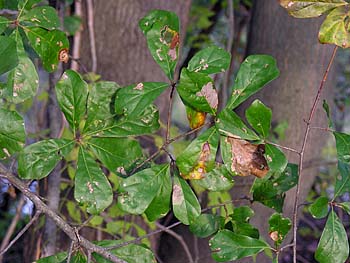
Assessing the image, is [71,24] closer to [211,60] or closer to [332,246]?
[211,60]

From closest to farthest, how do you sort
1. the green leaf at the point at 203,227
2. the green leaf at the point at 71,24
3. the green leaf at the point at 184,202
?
the green leaf at the point at 184,202, the green leaf at the point at 203,227, the green leaf at the point at 71,24

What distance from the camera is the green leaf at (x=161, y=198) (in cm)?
85

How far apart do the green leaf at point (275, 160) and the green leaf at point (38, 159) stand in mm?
307

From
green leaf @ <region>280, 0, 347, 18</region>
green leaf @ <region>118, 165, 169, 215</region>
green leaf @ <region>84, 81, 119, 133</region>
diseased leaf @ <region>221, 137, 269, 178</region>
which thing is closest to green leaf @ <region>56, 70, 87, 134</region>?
green leaf @ <region>84, 81, 119, 133</region>

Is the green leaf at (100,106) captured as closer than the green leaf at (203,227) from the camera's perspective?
Yes

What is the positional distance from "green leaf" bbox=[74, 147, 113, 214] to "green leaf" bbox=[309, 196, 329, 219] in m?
0.32

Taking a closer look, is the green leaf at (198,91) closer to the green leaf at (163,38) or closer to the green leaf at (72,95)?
the green leaf at (163,38)

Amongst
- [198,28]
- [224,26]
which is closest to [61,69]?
[198,28]

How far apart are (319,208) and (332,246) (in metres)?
0.06

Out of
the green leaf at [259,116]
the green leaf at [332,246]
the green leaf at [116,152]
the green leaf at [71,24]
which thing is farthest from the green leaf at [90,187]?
the green leaf at [71,24]

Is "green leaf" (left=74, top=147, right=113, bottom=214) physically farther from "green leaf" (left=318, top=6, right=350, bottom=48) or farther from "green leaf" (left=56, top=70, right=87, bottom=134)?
"green leaf" (left=318, top=6, right=350, bottom=48)

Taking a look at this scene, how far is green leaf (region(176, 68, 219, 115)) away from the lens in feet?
2.65

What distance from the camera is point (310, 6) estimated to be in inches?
34.4

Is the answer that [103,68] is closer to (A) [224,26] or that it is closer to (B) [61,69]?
(B) [61,69]
